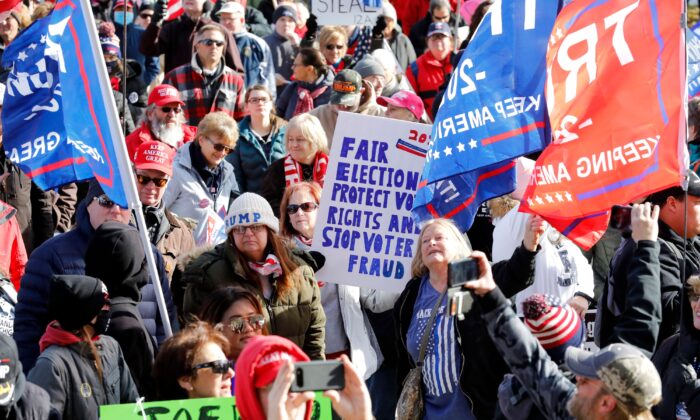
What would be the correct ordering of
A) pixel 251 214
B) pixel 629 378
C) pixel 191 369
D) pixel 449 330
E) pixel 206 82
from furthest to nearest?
pixel 206 82 < pixel 251 214 < pixel 449 330 < pixel 191 369 < pixel 629 378

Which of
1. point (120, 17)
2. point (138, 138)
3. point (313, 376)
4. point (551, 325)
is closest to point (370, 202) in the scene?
point (551, 325)

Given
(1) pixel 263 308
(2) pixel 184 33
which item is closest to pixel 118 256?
(1) pixel 263 308

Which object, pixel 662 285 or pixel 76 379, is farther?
pixel 662 285

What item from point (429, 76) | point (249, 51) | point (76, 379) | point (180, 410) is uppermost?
point (249, 51)

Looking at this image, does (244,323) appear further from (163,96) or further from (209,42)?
(209,42)

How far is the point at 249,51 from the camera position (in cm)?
1349

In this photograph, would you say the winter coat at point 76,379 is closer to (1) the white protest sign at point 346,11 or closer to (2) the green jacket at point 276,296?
(2) the green jacket at point 276,296

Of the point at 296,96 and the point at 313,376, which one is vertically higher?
the point at 296,96

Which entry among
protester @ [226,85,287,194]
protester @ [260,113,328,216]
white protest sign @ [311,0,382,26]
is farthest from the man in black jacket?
white protest sign @ [311,0,382,26]

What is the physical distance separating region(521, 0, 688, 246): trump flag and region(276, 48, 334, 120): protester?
576 centimetres

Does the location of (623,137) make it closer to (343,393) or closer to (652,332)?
(652,332)

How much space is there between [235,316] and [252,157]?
4656 mm

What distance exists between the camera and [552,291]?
822cm

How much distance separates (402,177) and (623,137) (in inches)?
75.7
